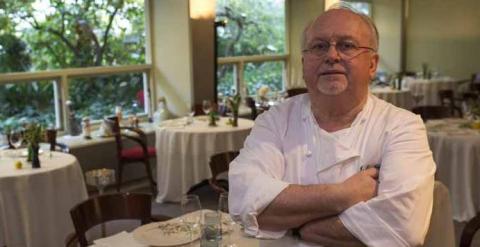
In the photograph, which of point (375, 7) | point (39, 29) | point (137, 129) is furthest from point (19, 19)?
point (375, 7)

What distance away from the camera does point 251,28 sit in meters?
8.88

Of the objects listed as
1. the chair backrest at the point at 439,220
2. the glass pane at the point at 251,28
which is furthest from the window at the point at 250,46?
the chair backrest at the point at 439,220

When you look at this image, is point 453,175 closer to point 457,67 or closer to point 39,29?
point 39,29

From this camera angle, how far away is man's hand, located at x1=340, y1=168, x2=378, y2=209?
1510 mm

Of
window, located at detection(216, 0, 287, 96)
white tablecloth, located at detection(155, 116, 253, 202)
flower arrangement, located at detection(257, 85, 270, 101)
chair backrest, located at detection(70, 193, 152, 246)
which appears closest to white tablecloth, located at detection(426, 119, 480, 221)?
white tablecloth, located at detection(155, 116, 253, 202)

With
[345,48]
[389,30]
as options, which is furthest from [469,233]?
[389,30]

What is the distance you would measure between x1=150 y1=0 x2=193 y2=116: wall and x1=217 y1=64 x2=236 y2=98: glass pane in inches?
45.1

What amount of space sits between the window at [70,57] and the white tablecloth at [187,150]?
1394 mm

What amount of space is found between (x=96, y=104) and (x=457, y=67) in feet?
24.9

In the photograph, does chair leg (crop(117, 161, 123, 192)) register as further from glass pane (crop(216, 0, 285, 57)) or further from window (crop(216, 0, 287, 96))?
glass pane (crop(216, 0, 285, 57))

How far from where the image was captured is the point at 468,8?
10.9 meters

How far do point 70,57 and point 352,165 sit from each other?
17.6 ft

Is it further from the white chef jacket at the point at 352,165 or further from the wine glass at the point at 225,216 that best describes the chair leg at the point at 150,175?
the white chef jacket at the point at 352,165

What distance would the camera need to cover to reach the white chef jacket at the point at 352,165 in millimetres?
1464
